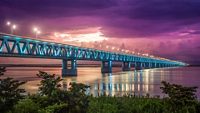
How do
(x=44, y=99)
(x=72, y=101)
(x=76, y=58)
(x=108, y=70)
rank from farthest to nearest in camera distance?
(x=108, y=70), (x=76, y=58), (x=44, y=99), (x=72, y=101)

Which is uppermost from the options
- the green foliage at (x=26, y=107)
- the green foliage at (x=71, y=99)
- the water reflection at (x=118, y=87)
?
the green foliage at (x=71, y=99)

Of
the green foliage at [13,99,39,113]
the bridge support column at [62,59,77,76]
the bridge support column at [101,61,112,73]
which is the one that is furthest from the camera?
the bridge support column at [101,61,112,73]

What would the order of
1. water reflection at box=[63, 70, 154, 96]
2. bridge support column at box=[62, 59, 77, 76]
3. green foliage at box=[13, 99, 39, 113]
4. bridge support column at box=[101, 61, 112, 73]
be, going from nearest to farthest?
1. green foliage at box=[13, 99, 39, 113]
2. water reflection at box=[63, 70, 154, 96]
3. bridge support column at box=[62, 59, 77, 76]
4. bridge support column at box=[101, 61, 112, 73]

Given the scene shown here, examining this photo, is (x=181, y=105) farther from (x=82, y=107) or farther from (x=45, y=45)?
(x=45, y=45)

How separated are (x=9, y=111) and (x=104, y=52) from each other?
530ft

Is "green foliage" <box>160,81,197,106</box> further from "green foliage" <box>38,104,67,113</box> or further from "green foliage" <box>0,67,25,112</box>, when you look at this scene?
"green foliage" <box>0,67,25,112</box>

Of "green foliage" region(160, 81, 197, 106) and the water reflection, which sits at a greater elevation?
"green foliage" region(160, 81, 197, 106)

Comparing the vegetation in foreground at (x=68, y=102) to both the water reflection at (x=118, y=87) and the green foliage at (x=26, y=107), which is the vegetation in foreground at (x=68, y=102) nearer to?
A: the green foliage at (x=26, y=107)

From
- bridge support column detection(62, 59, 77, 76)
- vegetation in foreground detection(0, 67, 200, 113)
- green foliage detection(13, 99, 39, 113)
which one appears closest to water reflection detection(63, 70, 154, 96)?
vegetation in foreground detection(0, 67, 200, 113)

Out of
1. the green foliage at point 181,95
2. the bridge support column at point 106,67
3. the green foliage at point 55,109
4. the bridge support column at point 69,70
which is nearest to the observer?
the green foliage at point 55,109

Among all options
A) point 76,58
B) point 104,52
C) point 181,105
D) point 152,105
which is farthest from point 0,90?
point 104,52

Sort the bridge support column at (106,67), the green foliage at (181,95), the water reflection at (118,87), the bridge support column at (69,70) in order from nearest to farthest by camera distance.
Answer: the green foliage at (181,95) → the water reflection at (118,87) → the bridge support column at (69,70) → the bridge support column at (106,67)

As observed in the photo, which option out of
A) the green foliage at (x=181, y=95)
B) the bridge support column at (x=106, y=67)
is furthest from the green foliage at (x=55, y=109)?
the bridge support column at (x=106, y=67)

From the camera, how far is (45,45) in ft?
387
